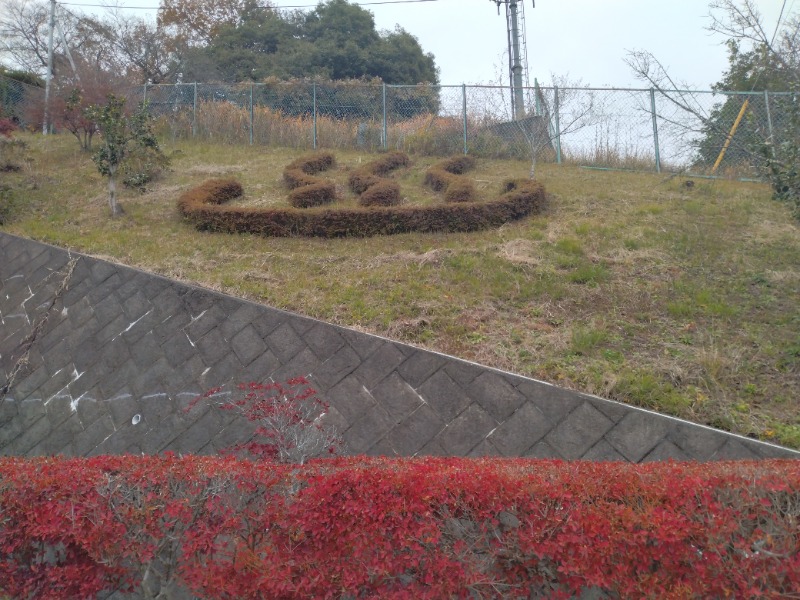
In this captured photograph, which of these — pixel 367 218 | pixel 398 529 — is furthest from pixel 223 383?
pixel 367 218

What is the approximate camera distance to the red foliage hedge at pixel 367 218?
395 inches

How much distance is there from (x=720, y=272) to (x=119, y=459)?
7.27m

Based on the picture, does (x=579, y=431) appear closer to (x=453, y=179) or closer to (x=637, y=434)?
(x=637, y=434)

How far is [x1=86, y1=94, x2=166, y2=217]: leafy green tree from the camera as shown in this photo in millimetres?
11188

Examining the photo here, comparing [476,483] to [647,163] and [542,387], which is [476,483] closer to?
[542,387]

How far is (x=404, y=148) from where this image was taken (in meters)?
15.4

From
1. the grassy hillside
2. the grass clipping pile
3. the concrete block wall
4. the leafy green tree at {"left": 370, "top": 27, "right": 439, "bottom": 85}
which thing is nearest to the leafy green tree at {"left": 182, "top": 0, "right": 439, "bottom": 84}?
the leafy green tree at {"left": 370, "top": 27, "right": 439, "bottom": 85}

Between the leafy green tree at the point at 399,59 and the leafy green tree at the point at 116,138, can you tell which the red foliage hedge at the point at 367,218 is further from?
the leafy green tree at the point at 399,59

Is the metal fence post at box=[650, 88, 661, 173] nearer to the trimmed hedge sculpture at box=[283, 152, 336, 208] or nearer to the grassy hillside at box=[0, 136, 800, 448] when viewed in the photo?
the grassy hillside at box=[0, 136, 800, 448]

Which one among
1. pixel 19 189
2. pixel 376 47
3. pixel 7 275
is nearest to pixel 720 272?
pixel 7 275

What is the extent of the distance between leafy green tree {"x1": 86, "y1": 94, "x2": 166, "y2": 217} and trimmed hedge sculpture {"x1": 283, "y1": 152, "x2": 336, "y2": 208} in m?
2.61

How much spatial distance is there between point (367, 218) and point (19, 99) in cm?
1574

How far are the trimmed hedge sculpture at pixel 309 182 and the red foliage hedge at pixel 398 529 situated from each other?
7861mm

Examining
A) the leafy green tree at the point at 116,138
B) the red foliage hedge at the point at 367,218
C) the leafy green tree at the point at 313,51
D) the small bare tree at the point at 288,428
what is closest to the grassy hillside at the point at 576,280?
the red foliage hedge at the point at 367,218
